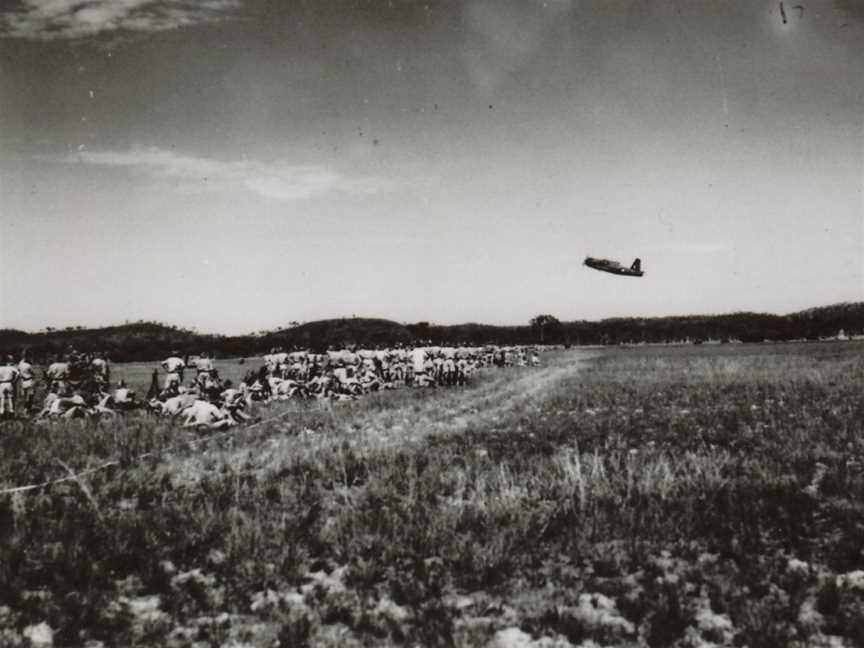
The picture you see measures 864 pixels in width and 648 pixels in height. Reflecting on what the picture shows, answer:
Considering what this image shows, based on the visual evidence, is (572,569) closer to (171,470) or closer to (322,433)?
(171,470)

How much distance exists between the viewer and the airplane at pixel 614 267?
51000mm

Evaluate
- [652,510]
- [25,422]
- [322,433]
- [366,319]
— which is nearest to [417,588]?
[652,510]

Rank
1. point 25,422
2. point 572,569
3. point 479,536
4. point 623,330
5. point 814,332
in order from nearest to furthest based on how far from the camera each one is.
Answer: point 572,569, point 479,536, point 25,422, point 814,332, point 623,330

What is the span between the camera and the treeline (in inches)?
2667

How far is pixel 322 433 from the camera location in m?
13.7

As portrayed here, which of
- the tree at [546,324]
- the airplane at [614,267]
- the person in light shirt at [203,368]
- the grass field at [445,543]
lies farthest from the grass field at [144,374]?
the tree at [546,324]

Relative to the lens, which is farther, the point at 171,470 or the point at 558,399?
the point at 558,399

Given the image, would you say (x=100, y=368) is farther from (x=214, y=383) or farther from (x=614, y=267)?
(x=614, y=267)

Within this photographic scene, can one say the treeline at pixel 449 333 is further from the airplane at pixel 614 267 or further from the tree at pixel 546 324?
the airplane at pixel 614 267

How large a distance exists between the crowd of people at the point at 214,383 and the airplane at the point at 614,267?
19950mm

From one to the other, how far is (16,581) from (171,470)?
446cm

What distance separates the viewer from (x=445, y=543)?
6.59 metres

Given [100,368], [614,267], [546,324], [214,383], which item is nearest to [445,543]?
[214,383]

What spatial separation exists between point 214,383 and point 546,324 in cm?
12254
